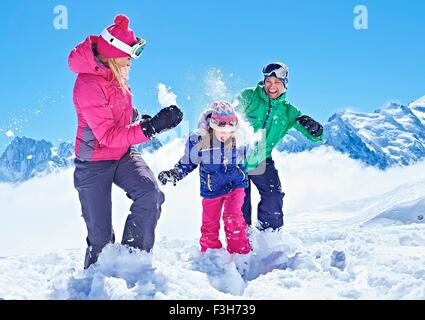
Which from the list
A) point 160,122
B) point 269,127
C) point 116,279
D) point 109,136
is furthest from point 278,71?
point 116,279

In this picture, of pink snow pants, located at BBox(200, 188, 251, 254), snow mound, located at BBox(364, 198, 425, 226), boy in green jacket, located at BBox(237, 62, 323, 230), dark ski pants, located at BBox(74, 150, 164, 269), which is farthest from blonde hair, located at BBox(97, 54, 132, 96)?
snow mound, located at BBox(364, 198, 425, 226)

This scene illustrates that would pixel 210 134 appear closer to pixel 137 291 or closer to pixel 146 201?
pixel 146 201

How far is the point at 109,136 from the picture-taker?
3738mm

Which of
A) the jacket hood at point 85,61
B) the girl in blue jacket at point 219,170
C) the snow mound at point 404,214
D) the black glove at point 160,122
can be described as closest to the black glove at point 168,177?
the girl in blue jacket at point 219,170

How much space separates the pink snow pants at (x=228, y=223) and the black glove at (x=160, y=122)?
3.72 ft

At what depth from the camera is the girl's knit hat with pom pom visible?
382 cm

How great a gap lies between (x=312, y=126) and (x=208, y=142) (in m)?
1.18

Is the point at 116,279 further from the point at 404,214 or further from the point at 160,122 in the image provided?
the point at 404,214

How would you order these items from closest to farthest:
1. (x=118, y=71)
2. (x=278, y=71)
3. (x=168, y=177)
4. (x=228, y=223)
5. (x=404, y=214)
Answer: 1. (x=118, y=71)
2. (x=168, y=177)
3. (x=228, y=223)
4. (x=278, y=71)
5. (x=404, y=214)

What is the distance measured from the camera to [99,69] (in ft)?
12.3

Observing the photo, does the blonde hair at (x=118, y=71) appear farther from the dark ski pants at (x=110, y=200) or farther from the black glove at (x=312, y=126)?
the black glove at (x=312, y=126)

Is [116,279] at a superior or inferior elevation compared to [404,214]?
inferior

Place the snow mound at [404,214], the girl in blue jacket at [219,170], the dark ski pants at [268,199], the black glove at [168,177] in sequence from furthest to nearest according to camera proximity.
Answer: the snow mound at [404,214] → the dark ski pants at [268,199] → the girl in blue jacket at [219,170] → the black glove at [168,177]

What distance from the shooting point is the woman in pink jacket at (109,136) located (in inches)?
147
